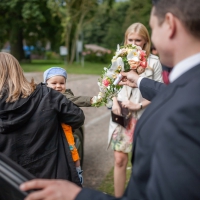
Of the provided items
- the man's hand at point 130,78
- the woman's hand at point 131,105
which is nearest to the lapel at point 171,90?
the man's hand at point 130,78

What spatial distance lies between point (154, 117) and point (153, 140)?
0.29 ft

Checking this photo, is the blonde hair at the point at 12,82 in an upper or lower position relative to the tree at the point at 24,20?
upper

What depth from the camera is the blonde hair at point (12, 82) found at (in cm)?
280

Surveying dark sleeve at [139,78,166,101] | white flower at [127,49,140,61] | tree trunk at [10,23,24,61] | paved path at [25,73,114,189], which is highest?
dark sleeve at [139,78,166,101]

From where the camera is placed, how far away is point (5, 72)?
2.87 meters

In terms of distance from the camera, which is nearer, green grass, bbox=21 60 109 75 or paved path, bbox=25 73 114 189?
paved path, bbox=25 73 114 189

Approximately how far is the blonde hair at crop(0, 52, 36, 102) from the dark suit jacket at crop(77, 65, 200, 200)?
1719mm

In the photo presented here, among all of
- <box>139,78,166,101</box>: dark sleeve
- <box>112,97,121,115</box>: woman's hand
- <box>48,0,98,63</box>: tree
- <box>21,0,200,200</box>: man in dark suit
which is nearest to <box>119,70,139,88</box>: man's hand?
<box>139,78,166,101</box>: dark sleeve

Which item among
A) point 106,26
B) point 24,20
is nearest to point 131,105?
point 24,20

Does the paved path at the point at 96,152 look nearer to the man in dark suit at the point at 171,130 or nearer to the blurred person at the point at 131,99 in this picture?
the blurred person at the point at 131,99

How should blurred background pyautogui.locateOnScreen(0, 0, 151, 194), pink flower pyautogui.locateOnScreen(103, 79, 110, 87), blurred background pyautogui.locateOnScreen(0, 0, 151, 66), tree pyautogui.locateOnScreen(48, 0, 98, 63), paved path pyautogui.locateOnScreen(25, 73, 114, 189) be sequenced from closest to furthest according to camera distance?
A: pink flower pyautogui.locateOnScreen(103, 79, 110, 87)
paved path pyautogui.locateOnScreen(25, 73, 114, 189)
blurred background pyautogui.locateOnScreen(0, 0, 151, 194)
blurred background pyautogui.locateOnScreen(0, 0, 151, 66)
tree pyautogui.locateOnScreen(48, 0, 98, 63)

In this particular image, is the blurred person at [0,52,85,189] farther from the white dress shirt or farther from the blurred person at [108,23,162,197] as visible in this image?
the white dress shirt

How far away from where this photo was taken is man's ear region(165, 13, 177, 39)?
1.33 meters

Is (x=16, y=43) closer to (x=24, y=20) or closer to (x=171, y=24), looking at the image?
(x=24, y=20)
